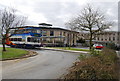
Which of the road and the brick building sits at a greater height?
the brick building

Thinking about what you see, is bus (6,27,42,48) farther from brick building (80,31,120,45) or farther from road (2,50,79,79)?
road (2,50,79,79)

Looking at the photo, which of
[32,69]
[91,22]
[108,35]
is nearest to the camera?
[32,69]

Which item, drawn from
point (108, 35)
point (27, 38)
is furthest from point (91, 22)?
point (108, 35)

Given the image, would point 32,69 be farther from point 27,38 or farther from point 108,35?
point 108,35

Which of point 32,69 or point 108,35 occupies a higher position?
point 108,35

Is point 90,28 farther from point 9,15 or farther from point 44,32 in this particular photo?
point 44,32

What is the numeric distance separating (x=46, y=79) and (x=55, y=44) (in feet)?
109

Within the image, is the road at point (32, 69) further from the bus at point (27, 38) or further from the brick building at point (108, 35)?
the brick building at point (108, 35)

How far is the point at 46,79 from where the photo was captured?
5.65 metres

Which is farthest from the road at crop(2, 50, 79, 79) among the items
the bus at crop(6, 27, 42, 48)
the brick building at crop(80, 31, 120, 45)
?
the brick building at crop(80, 31, 120, 45)

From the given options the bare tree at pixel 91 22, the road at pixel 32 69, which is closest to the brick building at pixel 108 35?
the bare tree at pixel 91 22

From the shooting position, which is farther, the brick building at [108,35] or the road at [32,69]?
the brick building at [108,35]

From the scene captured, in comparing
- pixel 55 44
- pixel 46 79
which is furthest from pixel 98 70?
pixel 55 44

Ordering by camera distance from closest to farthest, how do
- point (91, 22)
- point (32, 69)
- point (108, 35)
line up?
point (32, 69), point (91, 22), point (108, 35)
